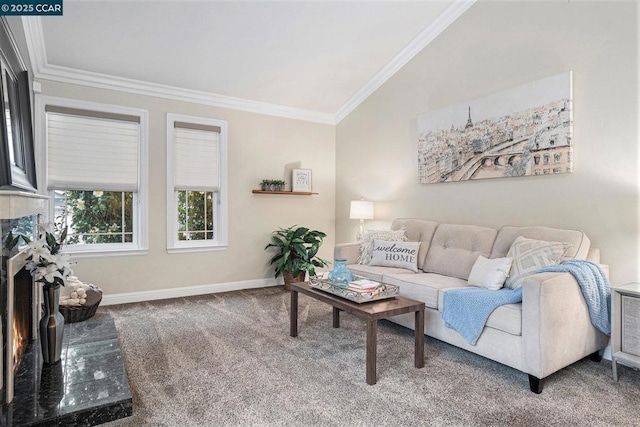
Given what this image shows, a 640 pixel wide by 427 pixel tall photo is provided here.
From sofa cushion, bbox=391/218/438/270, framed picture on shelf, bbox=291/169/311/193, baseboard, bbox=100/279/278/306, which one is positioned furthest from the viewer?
framed picture on shelf, bbox=291/169/311/193

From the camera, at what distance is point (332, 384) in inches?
92.0

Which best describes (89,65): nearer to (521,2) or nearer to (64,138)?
(64,138)

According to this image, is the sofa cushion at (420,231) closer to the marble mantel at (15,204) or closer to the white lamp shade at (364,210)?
the white lamp shade at (364,210)

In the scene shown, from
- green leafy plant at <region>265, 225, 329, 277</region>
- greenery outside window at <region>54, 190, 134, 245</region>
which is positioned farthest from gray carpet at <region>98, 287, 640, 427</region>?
green leafy plant at <region>265, 225, 329, 277</region>

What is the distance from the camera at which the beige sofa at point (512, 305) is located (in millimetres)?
2236

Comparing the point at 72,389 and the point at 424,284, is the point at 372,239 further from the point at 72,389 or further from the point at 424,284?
the point at 72,389

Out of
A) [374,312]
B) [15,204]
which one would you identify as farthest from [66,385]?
[374,312]

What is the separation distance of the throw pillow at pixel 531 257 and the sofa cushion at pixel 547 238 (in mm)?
71

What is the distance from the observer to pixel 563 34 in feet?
10.1

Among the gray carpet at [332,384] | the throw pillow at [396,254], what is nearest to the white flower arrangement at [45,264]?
the gray carpet at [332,384]

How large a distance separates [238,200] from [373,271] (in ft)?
7.24

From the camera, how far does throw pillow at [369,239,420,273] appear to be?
3693mm

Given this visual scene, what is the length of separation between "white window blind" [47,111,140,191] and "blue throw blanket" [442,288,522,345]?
3.59 metres

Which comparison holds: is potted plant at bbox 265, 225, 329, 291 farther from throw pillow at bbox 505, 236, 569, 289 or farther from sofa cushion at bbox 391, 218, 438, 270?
throw pillow at bbox 505, 236, 569, 289
